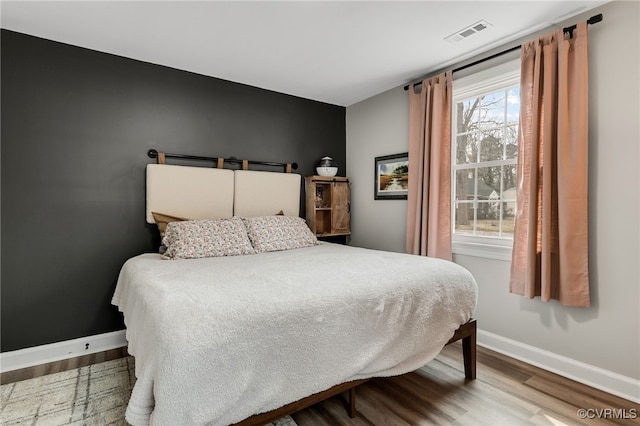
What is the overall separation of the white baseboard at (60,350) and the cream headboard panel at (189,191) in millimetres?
1035

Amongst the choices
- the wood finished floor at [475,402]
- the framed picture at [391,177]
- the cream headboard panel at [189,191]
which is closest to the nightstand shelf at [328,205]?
the framed picture at [391,177]

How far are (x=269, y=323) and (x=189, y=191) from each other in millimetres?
2120

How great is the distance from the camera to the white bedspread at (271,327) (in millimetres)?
1138

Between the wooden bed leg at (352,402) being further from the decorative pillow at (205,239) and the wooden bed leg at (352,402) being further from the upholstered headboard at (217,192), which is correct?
the upholstered headboard at (217,192)

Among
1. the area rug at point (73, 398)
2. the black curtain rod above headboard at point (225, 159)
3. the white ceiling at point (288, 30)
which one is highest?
the white ceiling at point (288, 30)

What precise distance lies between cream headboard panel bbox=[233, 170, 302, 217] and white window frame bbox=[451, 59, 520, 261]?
5.59ft

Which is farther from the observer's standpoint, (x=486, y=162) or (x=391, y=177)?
(x=391, y=177)

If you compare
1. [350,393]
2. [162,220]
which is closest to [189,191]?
[162,220]

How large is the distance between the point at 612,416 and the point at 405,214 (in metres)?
2.15

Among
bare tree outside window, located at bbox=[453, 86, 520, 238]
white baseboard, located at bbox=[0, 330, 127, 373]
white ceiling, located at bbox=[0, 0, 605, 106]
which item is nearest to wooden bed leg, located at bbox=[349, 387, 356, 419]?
bare tree outside window, located at bbox=[453, 86, 520, 238]

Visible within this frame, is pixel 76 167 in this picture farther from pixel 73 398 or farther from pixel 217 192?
pixel 73 398

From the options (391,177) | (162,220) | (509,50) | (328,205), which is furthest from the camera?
(328,205)

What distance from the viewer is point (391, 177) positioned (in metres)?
3.64

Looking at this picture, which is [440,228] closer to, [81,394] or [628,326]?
[628,326]
